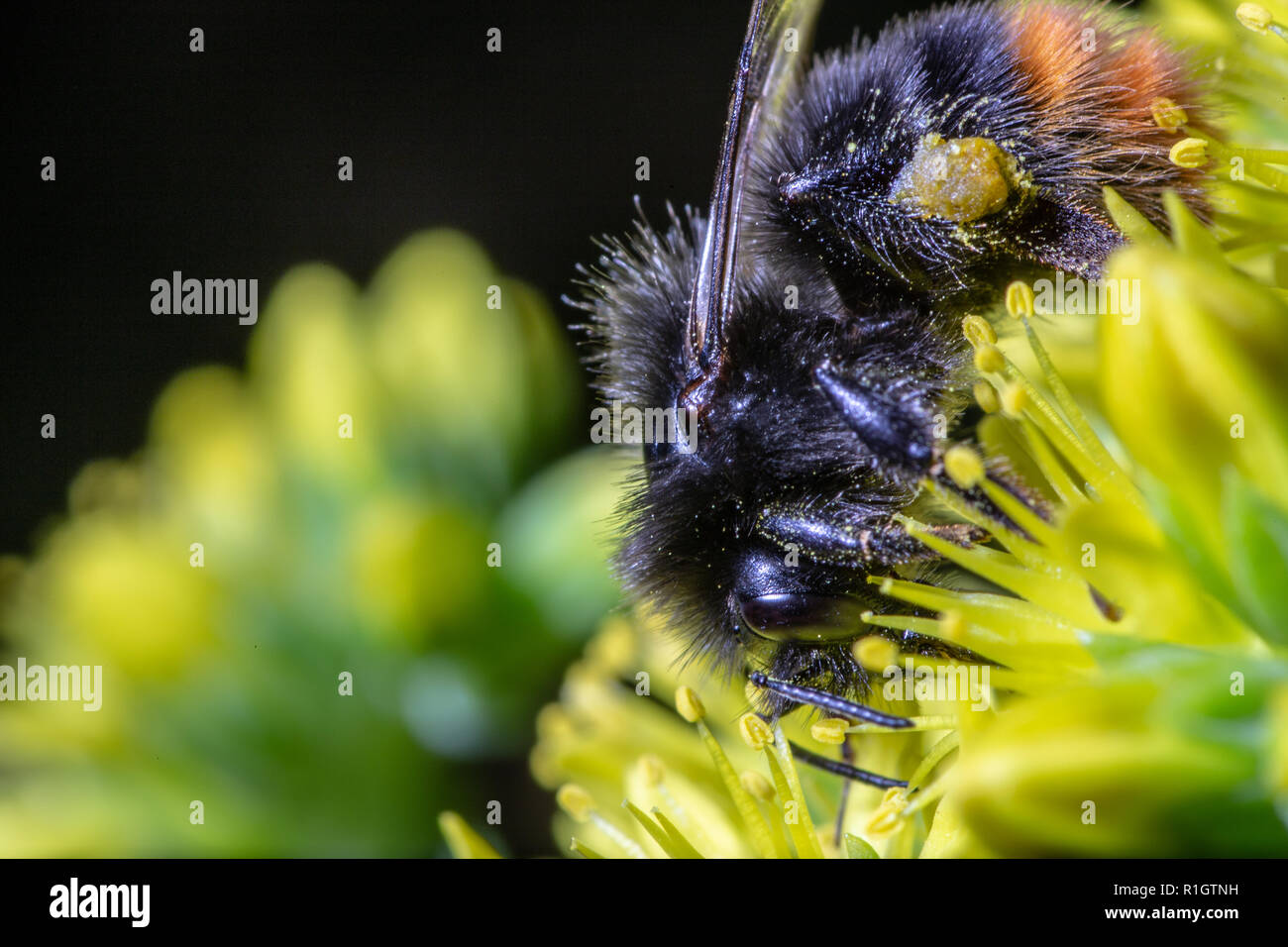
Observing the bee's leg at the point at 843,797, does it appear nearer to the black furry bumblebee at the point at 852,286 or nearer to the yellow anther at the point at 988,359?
the black furry bumblebee at the point at 852,286

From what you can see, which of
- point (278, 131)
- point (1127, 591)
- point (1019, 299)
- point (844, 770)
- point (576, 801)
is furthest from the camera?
point (278, 131)

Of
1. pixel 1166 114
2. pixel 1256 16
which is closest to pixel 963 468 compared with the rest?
pixel 1166 114

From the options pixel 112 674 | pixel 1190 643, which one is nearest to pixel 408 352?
pixel 112 674

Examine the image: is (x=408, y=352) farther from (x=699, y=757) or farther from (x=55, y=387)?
(x=699, y=757)

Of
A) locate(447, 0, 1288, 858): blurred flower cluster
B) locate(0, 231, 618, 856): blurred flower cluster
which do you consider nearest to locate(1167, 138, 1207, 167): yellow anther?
locate(447, 0, 1288, 858): blurred flower cluster

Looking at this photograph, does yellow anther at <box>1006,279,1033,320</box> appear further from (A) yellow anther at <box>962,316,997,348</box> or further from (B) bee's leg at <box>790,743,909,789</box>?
(B) bee's leg at <box>790,743,909,789</box>

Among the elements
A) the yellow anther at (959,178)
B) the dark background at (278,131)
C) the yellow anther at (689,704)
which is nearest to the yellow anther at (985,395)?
the yellow anther at (959,178)

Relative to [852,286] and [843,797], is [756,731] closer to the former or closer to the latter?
[843,797]
